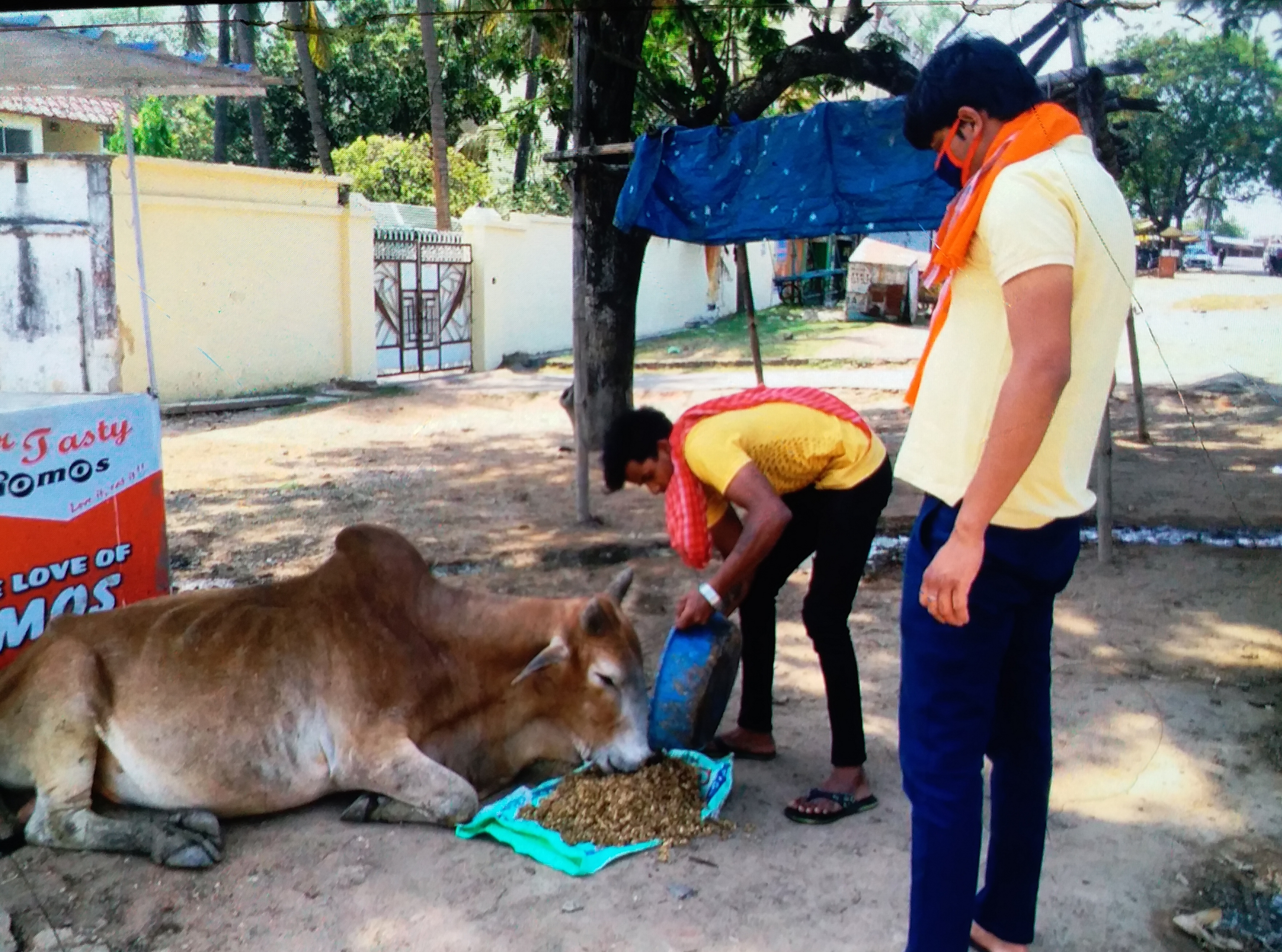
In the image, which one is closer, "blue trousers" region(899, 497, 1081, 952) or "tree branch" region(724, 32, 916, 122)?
"blue trousers" region(899, 497, 1081, 952)

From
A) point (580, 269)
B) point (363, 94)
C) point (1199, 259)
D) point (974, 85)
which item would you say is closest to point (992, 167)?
point (974, 85)

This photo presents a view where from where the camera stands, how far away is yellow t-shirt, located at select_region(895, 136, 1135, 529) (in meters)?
2.18

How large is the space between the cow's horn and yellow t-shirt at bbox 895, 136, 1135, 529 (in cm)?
171

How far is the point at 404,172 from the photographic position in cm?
2330

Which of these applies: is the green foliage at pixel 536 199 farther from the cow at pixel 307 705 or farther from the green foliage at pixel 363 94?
the cow at pixel 307 705

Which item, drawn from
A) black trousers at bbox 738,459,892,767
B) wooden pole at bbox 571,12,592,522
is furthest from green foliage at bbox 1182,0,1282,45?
wooden pole at bbox 571,12,592,522

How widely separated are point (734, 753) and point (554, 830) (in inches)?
33.7

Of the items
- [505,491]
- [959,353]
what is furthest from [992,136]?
[505,491]

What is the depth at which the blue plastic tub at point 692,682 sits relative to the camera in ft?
11.8

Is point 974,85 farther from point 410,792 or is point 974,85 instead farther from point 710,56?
point 710,56

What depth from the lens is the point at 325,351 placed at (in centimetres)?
1470

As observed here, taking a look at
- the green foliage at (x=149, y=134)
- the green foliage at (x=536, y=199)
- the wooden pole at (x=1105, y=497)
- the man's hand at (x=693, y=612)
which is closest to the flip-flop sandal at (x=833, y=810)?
the man's hand at (x=693, y=612)

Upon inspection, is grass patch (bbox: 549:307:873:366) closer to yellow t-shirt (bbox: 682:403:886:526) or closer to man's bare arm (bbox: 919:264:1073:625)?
yellow t-shirt (bbox: 682:403:886:526)

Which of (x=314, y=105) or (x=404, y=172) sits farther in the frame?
(x=404, y=172)
